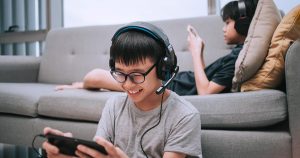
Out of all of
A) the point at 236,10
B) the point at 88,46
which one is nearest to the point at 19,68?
the point at 88,46

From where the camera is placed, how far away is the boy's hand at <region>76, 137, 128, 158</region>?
31.5 inches

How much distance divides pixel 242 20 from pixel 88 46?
1174mm

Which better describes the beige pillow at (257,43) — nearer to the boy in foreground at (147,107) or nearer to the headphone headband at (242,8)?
the headphone headband at (242,8)

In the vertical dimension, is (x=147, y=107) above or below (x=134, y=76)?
below

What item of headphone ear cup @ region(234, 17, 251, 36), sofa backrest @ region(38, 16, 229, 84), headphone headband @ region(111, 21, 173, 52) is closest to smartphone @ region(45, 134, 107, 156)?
headphone headband @ region(111, 21, 173, 52)

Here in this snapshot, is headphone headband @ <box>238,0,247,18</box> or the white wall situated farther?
the white wall

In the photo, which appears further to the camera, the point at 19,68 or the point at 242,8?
the point at 19,68

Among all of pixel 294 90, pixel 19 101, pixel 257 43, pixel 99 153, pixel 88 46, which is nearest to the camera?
pixel 99 153

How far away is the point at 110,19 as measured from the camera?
9.36 ft

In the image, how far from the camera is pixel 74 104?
1.49m

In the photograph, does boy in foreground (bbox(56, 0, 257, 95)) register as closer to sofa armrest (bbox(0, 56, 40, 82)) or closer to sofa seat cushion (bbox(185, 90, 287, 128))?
sofa seat cushion (bbox(185, 90, 287, 128))

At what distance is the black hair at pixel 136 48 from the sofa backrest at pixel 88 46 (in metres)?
0.97

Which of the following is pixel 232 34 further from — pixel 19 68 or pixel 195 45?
pixel 19 68

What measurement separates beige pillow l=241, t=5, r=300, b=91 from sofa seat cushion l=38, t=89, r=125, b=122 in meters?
0.61
